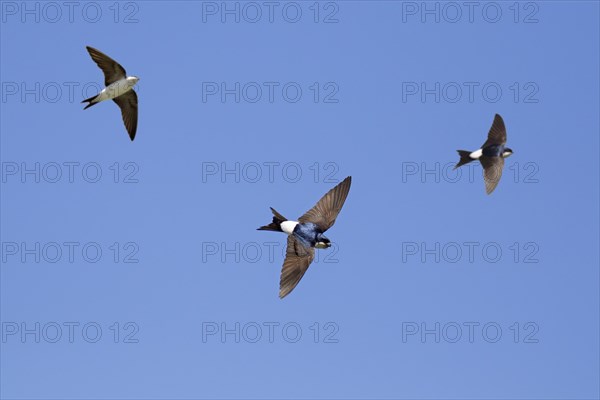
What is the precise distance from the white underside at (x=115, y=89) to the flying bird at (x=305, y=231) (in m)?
→ 3.99

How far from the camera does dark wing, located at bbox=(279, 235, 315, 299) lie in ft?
60.0

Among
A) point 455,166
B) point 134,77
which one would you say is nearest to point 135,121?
point 134,77

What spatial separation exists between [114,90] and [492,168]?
26.5 ft

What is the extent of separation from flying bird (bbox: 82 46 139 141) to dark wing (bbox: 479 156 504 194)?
24.1 feet

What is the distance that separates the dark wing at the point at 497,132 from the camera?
2364 centimetres

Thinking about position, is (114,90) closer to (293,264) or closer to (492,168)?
(293,264)

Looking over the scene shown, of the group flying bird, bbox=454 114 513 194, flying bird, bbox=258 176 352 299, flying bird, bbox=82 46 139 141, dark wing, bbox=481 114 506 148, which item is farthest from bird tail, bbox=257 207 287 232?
dark wing, bbox=481 114 506 148

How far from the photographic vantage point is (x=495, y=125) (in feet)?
77.8

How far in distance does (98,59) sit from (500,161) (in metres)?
8.69

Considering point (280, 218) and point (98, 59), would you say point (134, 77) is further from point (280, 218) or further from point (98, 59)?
point (280, 218)

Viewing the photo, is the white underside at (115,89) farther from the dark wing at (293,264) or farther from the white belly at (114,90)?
the dark wing at (293,264)

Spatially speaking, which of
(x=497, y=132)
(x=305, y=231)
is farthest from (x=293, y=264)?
(x=497, y=132)

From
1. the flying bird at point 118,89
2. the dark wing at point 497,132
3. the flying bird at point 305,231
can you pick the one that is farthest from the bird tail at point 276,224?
the dark wing at point 497,132

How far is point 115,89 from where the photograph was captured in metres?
21.0
